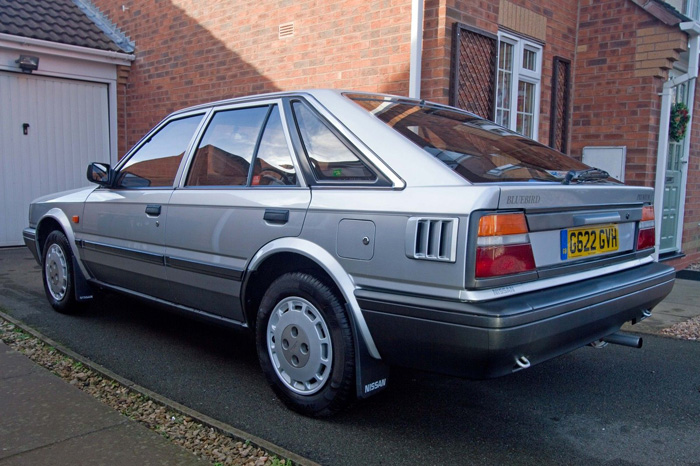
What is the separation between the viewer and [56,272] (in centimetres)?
534

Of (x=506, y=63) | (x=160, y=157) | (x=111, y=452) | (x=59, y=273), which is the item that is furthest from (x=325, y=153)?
(x=506, y=63)

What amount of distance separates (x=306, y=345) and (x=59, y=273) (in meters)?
3.05

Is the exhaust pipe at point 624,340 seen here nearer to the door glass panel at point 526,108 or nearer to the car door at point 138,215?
the car door at point 138,215

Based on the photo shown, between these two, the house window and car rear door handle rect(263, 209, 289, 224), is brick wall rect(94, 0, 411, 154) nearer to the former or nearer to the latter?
the house window

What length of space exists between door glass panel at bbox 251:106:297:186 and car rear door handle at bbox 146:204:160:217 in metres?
0.89

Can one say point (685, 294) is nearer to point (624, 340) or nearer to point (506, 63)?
point (506, 63)

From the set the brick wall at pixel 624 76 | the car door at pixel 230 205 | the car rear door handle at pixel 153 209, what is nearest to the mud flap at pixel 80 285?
the car rear door handle at pixel 153 209

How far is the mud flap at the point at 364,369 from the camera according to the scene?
301cm

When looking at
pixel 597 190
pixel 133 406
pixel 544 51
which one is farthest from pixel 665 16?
pixel 133 406

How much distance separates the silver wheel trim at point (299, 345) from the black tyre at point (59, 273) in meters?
2.55

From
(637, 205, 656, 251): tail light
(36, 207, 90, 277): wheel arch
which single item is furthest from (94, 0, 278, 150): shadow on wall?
(637, 205, 656, 251): tail light

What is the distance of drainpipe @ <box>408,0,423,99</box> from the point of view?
6.12 m

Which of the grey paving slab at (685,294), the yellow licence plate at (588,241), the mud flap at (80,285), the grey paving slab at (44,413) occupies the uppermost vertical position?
the yellow licence plate at (588,241)

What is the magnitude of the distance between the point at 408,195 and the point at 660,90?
637 cm
